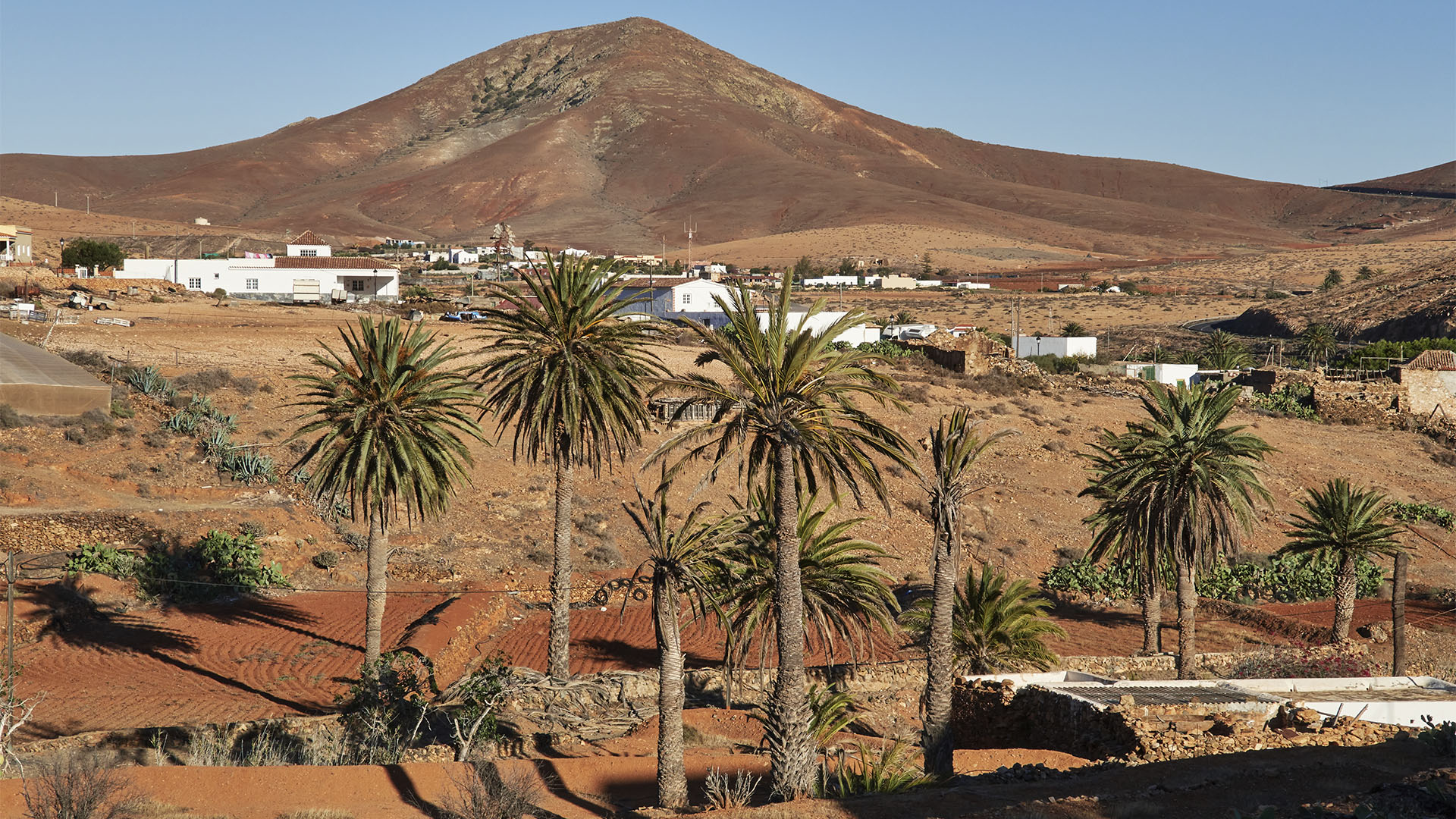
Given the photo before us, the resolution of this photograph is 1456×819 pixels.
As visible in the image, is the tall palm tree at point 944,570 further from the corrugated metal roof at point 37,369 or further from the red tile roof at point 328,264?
the red tile roof at point 328,264

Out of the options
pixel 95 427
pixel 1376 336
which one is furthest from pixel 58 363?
pixel 1376 336

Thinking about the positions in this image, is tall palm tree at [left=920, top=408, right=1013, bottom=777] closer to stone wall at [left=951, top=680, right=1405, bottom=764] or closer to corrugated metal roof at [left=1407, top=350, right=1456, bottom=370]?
stone wall at [left=951, top=680, right=1405, bottom=764]

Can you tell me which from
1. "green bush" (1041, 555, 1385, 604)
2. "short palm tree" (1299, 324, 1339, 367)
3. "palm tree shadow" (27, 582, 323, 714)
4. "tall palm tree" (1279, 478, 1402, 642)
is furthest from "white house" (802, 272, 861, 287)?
Result: "palm tree shadow" (27, 582, 323, 714)

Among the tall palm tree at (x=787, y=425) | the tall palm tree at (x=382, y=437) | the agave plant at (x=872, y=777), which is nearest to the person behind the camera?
the tall palm tree at (x=787, y=425)

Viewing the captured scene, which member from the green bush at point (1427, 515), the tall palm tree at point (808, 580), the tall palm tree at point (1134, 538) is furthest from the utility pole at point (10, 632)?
the green bush at point (1427, 515)

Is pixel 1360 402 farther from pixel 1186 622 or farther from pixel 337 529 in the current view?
pixel 337 529

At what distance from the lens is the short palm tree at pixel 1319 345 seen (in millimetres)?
67375

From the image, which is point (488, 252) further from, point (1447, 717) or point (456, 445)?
point (1447, 717)

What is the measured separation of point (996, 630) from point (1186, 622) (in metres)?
4.10

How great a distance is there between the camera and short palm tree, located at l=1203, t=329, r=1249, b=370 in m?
61.0

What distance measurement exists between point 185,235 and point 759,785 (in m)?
126

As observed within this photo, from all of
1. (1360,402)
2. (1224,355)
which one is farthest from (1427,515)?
(1224,355)

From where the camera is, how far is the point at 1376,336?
78.5 meters

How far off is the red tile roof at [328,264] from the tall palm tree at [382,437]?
186 ft
